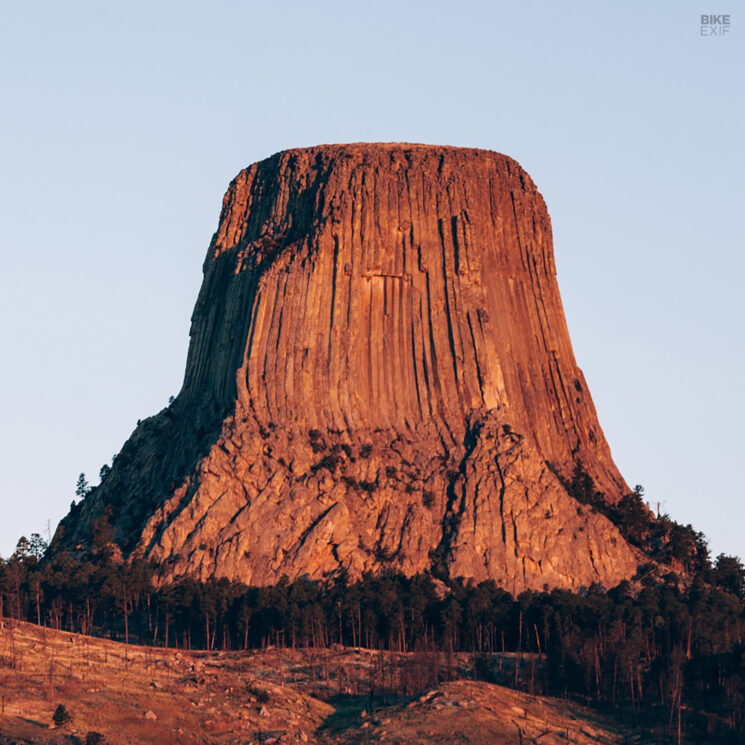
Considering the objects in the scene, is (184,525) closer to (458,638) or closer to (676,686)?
(458,638)

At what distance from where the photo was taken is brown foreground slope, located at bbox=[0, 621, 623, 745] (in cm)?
13775

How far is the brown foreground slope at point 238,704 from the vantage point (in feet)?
452

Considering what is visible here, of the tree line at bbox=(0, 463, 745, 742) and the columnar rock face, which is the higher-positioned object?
the columnar rock face

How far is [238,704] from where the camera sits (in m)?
145

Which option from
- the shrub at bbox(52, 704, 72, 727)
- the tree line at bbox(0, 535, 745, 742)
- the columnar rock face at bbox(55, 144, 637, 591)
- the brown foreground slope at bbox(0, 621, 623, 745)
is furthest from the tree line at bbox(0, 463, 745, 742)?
the shrub at bbox(52, 704, 72, 727)

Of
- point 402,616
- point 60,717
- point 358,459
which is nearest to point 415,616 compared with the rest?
point 402,616

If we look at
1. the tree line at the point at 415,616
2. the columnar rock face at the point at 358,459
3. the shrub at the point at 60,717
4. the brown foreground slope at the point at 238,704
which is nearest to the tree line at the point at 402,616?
the tree line at the point at 415,616

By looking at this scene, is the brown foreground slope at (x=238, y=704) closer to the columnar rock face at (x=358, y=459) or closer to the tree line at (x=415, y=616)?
the tree line at (x=415, y=616)

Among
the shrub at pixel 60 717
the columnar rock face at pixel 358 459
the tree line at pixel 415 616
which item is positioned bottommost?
the shrub at pixel 60 717

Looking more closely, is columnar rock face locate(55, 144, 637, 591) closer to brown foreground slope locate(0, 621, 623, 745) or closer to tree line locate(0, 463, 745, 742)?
tree line locate(0, 463, 745, 742)

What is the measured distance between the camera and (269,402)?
193 m

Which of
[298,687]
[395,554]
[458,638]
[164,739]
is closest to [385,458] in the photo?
[395,554]

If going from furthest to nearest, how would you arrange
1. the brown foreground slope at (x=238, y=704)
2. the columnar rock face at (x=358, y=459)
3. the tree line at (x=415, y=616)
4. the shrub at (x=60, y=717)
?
the columnar rock face at (x=358, y=459)
the tree line at (x=415, y=616)
the brown foreground slope at (x=238, y=704)
the shrub at (x=60, y=717)

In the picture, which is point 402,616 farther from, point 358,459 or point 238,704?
point 238,704
